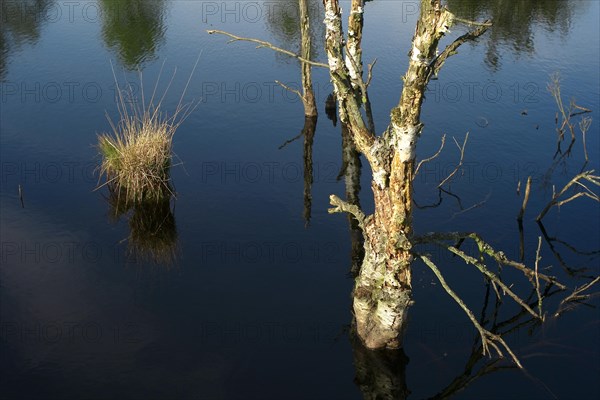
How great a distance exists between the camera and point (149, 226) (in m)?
17.8

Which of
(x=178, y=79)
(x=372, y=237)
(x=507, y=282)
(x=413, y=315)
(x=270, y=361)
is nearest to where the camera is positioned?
(x=372, y=237)

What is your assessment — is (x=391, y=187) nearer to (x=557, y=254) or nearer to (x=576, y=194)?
(x=576, y=194)

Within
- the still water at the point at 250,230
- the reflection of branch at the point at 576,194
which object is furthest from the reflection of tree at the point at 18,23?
the reflection of branch at the point at 576,194

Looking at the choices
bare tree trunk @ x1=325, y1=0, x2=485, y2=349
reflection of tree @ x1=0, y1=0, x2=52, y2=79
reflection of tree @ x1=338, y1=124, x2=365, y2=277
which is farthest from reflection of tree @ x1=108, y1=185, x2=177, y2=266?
reflection of tree @ x1=0, y1=0, x2=52, y2=79

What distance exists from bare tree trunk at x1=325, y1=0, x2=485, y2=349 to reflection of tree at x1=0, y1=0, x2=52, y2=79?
1998 centimetres

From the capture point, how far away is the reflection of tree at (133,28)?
30312 millimetres

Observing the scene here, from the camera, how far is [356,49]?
56.5ft

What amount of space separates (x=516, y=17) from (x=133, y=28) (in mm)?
19347

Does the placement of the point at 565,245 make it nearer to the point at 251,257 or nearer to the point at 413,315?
the point at 413,315

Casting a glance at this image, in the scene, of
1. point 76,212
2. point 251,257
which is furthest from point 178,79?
point 251,257

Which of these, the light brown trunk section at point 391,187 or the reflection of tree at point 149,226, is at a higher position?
the light brown trunk section at point 391,187

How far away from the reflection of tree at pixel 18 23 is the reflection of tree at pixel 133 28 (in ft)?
10.5

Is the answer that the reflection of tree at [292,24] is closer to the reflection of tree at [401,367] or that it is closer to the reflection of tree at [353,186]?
the reflection of tree at [353,186]

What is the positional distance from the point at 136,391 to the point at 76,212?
7.21 m
